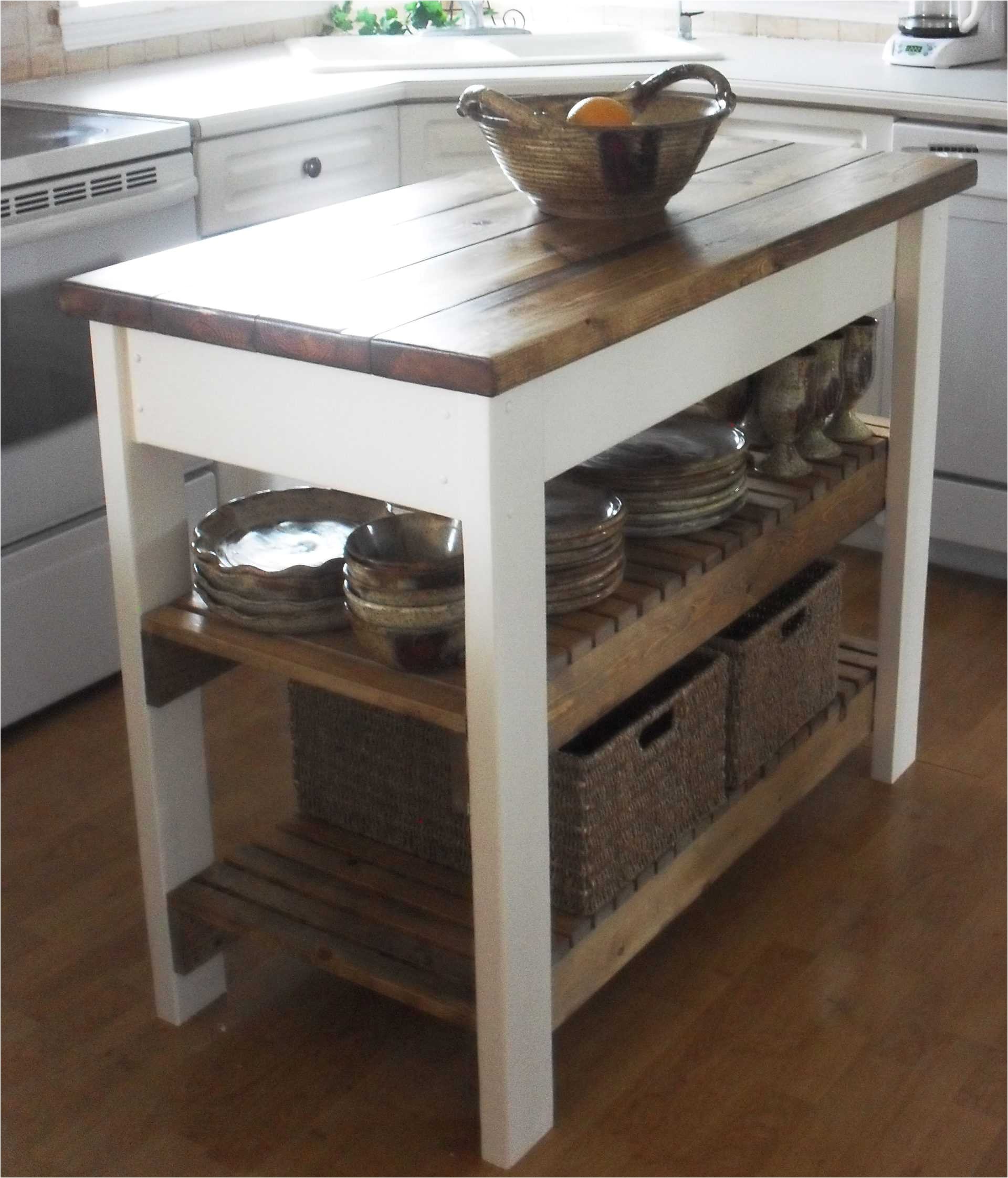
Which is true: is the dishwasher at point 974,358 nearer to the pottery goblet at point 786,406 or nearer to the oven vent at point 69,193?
the pottery goblet at point 786,406

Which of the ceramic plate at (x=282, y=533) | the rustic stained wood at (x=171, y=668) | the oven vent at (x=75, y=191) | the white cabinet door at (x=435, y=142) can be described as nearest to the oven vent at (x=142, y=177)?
the oven vent at (x=75, y=191)

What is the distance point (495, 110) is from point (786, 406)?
2.19 feet

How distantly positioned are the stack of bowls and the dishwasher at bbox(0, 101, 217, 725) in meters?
1.14

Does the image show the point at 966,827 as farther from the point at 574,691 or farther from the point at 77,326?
the point at 77,326

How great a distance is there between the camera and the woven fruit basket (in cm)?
186

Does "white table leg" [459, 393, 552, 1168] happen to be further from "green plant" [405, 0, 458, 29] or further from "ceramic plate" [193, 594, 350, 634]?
"green plant" [405, 0, 458, 29]

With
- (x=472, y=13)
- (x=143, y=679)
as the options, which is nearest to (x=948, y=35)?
(x=472, y=13)

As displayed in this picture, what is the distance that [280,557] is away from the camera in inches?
76.5

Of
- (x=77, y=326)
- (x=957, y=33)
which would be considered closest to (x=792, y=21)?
(x=957, y=33)

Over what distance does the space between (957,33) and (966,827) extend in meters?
1.94

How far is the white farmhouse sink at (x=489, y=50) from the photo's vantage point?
3.57 m

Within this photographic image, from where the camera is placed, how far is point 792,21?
3951mm

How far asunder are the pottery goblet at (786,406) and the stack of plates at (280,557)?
23.9 inches

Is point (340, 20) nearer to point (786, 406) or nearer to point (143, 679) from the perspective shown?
point (786, 406)
